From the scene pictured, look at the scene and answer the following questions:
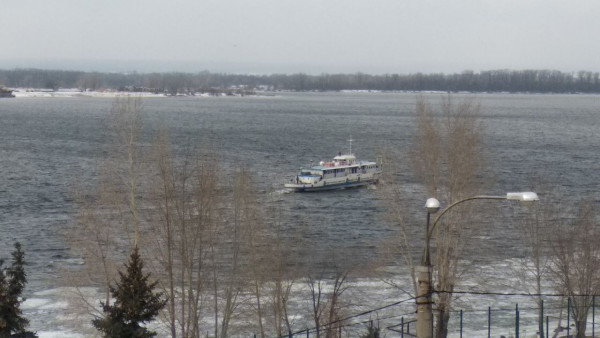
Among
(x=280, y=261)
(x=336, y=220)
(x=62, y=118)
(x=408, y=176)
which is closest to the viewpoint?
(x=280, y=261)

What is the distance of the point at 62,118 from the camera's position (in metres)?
123

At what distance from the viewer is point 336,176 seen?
193ft

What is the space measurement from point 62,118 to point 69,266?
318ft

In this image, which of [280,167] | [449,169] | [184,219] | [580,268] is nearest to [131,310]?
[184,219]

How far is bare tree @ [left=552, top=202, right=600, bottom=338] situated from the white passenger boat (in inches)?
1293

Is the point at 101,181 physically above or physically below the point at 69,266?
above

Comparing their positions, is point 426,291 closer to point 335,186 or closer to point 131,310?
point 131,310

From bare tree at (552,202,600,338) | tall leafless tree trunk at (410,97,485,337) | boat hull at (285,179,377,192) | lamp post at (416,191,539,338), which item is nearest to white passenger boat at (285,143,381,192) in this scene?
boat hull at (285,179,377,192)

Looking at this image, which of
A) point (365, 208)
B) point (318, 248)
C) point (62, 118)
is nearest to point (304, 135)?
point (62, 118)

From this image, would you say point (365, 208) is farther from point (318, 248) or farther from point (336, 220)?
point (318, 248)

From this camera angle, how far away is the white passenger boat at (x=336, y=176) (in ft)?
181

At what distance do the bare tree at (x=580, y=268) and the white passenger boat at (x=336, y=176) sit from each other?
32839 millimetres

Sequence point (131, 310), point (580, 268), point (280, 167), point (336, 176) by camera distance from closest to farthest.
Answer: point (131, 310) < point (580, 268) < point (336, 176) < point (280, 167)

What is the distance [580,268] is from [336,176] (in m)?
38.4
